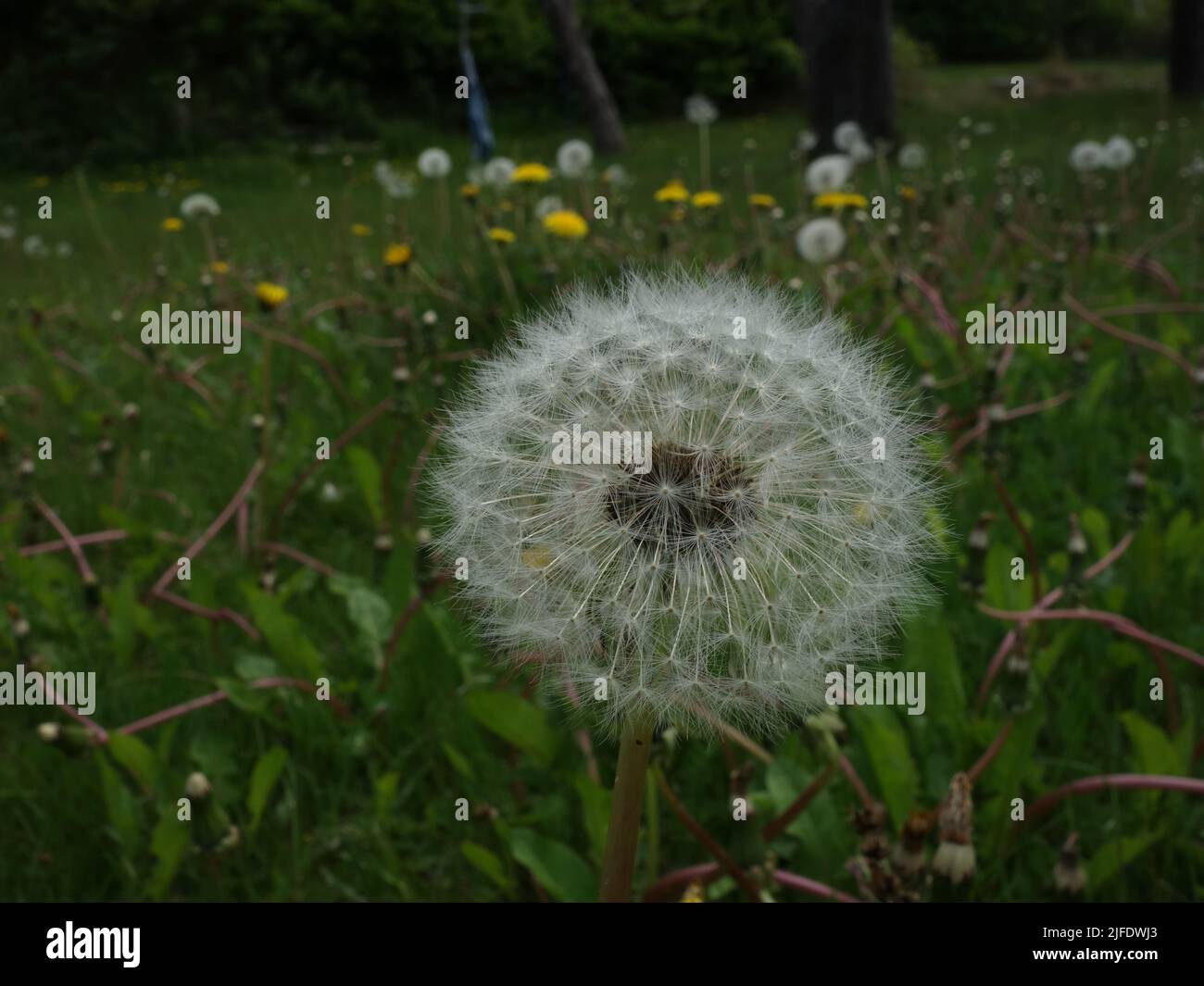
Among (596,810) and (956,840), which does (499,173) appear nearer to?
(596,810)

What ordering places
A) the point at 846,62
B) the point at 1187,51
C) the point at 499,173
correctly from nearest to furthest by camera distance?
the point at 499,173 → the point at 846,62 → the point at 1187,51

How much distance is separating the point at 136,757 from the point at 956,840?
1.49 metres

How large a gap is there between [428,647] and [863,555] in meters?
1.30

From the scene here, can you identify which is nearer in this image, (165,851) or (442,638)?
(165,851)

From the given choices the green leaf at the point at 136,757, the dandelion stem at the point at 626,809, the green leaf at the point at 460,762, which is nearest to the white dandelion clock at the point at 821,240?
the green leaf at the point at 460,762

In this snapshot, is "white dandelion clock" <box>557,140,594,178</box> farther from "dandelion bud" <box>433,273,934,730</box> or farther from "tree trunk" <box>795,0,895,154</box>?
"tree trunk" <box>795,0,895,154</box>

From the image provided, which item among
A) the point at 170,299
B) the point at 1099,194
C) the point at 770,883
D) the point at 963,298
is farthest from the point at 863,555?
the point at 1099,194

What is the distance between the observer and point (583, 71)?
1197 cm

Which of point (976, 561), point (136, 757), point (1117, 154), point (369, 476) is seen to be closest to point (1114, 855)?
point (976, 561)

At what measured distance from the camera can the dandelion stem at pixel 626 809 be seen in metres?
0.99

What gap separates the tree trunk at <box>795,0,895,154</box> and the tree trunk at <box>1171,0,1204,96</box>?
7651 mm

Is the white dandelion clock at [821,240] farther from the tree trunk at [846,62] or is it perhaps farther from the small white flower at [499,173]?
the tree trunk at [846,62]

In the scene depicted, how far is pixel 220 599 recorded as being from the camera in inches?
111
